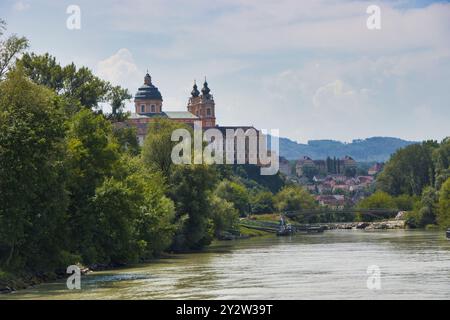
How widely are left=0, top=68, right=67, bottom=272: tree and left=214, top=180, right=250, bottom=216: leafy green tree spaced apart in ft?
218

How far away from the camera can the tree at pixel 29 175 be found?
149ft

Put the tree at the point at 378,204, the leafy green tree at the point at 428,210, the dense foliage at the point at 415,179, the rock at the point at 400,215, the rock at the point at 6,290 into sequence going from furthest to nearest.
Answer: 1. the tree at the point at 378,204
2. the rock at the point at 400,215
3. the dense foliage at the point at 415,179
4. the leafy green tree at the point at 428,210
5. the rock at the point at 6,290

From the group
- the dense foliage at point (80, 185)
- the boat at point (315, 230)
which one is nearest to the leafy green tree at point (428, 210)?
the boat at point (315, 230)

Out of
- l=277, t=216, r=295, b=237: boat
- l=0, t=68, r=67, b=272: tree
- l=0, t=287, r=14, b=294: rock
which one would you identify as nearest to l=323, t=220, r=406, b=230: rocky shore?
l=277, t=216, r=295, b=237: boat

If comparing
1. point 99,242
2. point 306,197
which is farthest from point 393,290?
point 306,197

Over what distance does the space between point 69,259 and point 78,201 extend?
15.0ft

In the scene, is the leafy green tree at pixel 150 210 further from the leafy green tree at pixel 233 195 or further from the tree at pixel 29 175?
the leafy green tree at pixel 233 195

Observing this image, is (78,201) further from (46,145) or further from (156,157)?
(156,157)

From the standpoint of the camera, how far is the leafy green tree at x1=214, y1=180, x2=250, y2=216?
392 ft

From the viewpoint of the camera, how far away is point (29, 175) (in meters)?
45.8

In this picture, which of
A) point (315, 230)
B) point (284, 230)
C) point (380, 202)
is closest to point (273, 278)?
point (284, 230)

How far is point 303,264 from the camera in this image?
57.2m

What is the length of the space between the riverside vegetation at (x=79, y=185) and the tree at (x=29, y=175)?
0.05 m

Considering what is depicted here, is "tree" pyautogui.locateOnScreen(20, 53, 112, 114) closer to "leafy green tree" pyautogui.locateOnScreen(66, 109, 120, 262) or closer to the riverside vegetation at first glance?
the riverside vegetation
